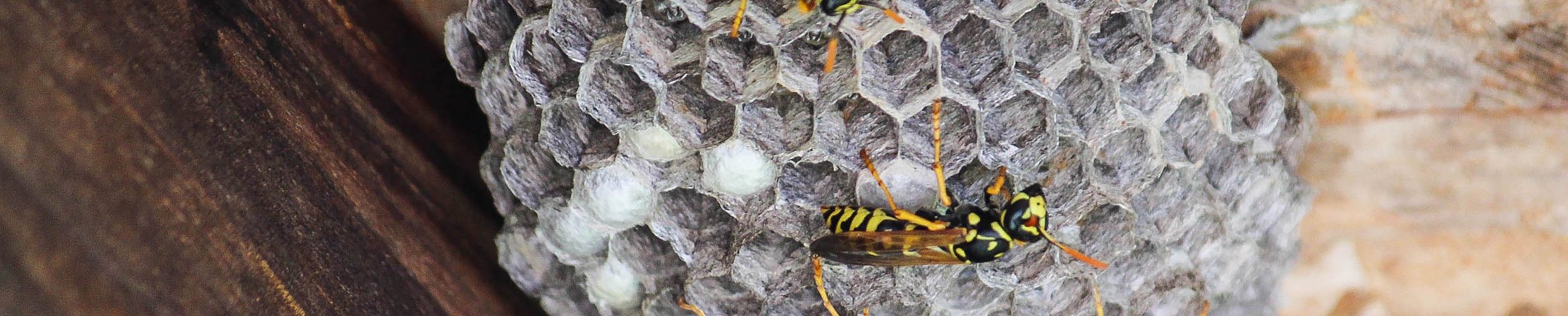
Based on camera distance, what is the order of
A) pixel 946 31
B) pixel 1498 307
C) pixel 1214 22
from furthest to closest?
pixel 1498 307, pixel 1214 22, pixel 946 31

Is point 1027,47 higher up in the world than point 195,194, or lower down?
lower down

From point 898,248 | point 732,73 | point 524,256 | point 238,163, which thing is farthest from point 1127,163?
point 238,163

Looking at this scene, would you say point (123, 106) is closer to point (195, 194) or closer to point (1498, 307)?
point (195, 194)

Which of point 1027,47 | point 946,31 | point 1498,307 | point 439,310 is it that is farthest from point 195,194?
point 1498,307

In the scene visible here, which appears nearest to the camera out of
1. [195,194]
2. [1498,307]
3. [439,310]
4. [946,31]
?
[195,194]

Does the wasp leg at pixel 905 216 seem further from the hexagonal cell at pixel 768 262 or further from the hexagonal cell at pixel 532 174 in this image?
the hexagonal cell at pixel 532 174

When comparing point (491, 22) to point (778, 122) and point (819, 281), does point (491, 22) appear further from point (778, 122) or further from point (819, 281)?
point (819, 281)
